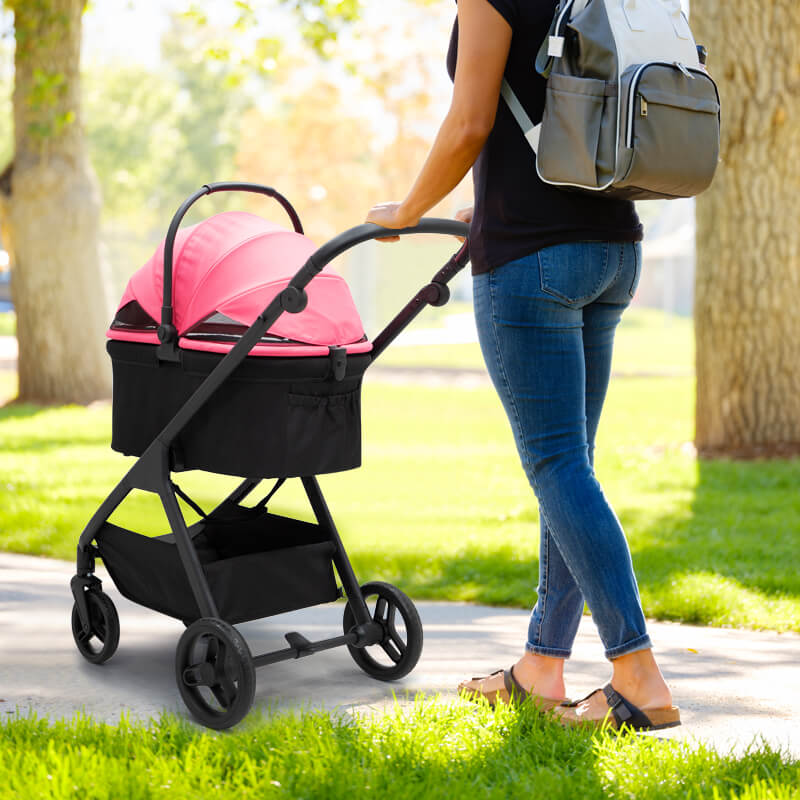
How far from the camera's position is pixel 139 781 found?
2.50 metres

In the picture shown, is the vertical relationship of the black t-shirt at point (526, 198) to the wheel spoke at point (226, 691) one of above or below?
above

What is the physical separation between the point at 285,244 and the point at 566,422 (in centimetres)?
101

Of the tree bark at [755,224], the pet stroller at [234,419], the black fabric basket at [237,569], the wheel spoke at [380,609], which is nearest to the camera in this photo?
the pet stroller at [234,419]

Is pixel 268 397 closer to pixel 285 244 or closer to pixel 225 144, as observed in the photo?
pixel 285 244

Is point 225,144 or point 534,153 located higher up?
point 225,144

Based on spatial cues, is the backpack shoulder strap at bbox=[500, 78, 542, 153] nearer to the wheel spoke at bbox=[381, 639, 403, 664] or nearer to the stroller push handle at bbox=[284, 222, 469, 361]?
the stroller push handle at bbox=[284, 222, 469, 361]

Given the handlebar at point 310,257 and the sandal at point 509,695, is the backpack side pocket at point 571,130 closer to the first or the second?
the handlebar at point 310,257

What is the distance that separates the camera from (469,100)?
2633mm

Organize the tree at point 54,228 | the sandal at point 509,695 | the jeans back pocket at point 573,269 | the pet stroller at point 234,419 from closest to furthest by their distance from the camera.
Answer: the jeans back pocket at point 573,269
the sandal at point 509,695
the pet stroller at point 234,419
the tree at point 54,228

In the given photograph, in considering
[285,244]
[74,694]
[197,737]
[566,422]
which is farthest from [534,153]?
[74,694]

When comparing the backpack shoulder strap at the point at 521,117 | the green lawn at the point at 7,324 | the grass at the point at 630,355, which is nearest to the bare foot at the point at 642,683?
the backpack shoulder strap at the point at 521,117

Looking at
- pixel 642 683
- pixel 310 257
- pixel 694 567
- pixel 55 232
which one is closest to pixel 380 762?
pixel 642 683

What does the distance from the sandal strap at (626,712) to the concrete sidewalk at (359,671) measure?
0.17 meters

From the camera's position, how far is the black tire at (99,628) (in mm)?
3500
